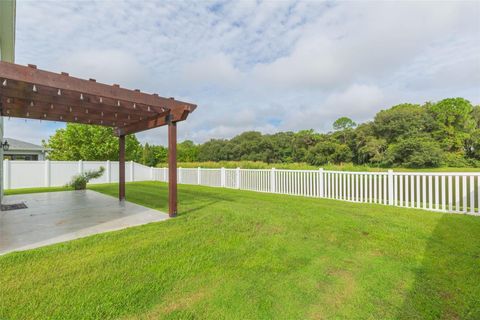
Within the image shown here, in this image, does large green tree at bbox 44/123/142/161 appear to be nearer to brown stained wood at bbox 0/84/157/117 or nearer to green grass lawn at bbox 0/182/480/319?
brown stained wood at bbox 0/84/157/117

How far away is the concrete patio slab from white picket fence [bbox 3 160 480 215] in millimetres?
4852

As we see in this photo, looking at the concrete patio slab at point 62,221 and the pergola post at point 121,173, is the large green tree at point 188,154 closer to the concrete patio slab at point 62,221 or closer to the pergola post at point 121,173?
the pergola post at point 121,173

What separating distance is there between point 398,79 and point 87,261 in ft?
57.2

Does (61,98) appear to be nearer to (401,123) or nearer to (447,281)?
(447,281)

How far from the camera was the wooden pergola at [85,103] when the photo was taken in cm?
339

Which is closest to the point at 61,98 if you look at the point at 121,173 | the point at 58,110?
the point at 58,110

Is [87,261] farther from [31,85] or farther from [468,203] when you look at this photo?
[468,203]

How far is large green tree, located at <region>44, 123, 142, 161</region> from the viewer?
19391mm

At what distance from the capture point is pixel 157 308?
2.04 metres

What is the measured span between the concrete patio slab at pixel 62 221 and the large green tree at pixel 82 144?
14962 millimetres

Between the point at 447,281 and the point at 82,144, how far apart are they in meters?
23.0

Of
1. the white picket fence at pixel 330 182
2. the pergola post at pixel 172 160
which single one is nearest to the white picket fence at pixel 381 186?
the white picket fence at pixel 330 182

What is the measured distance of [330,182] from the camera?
24.3ft

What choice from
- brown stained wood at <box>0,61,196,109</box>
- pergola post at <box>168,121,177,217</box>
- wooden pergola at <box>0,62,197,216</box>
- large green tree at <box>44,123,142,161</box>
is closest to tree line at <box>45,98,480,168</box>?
large green tree at <box>44,123,142,161</box>
